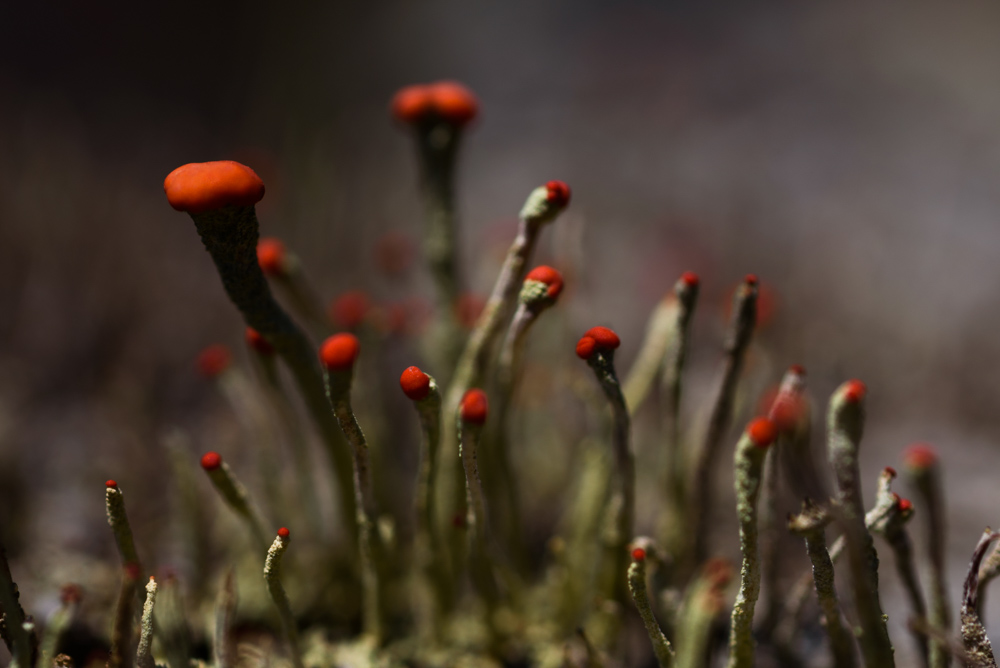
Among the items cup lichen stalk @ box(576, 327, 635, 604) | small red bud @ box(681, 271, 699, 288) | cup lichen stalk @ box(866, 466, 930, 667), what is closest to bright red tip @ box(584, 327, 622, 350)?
cup lichen stalk @ box(576, 327, 635, 604)

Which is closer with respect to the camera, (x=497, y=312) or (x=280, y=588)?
(x=280, y=588)

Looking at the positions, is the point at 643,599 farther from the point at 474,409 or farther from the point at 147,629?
the point at 147,629

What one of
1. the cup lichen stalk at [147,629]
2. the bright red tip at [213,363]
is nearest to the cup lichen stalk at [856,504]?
the cup lichen stalk at [147,629]

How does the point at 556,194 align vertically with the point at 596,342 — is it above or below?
above

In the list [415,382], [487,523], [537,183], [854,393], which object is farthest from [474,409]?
[537,183]

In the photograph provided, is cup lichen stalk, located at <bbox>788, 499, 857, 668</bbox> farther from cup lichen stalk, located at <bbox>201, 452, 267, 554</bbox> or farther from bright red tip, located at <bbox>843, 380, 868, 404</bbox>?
cup lichen stalk, located at <bbox>201, 452, 267, 554</bbox>

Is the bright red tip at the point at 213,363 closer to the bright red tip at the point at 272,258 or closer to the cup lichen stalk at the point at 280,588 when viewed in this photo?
the bright red tip at the point at 272,258

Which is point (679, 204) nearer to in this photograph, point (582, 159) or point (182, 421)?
point (582, 159)
